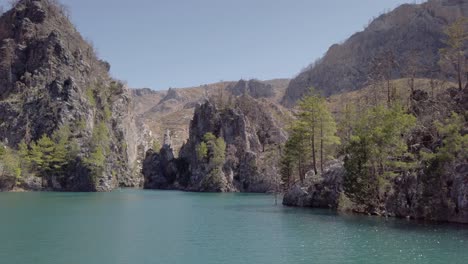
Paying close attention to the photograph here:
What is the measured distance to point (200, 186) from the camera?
15162 cm

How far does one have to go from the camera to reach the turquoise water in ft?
107

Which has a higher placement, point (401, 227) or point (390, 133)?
point (390, 133)

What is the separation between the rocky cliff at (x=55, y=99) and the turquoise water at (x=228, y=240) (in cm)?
9187

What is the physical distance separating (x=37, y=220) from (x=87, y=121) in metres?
114

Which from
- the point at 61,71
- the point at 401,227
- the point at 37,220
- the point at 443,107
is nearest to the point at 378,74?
the point at 443,107

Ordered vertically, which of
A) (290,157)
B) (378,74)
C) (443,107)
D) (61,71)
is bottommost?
(290,157)

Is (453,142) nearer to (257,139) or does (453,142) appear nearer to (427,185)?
(427,185)

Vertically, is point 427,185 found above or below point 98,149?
below

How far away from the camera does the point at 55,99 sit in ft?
521

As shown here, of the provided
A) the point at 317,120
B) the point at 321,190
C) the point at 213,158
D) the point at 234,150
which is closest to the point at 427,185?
the point at 321,190

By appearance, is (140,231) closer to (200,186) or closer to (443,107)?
(443,107)

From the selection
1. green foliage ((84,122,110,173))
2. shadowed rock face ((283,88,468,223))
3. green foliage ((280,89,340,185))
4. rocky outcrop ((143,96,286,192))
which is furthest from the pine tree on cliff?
green foliage ((84,122,110,173))

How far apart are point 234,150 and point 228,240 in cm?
11384

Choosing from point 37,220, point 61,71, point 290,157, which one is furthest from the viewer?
point 61,71
